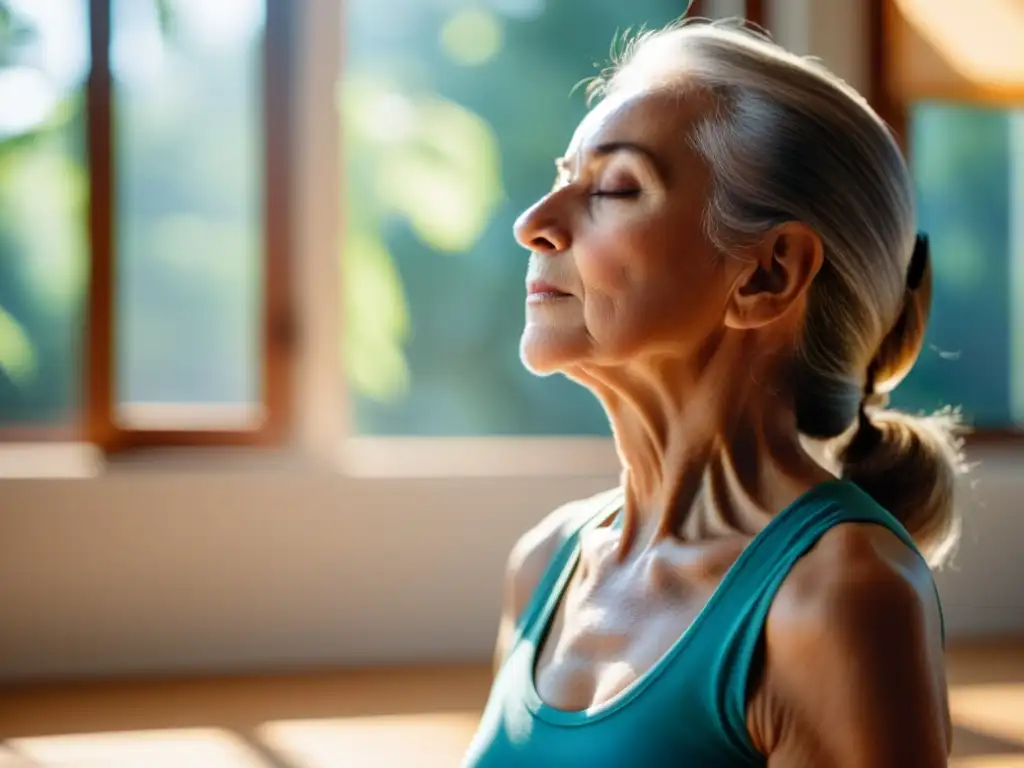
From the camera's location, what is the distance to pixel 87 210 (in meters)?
3.28

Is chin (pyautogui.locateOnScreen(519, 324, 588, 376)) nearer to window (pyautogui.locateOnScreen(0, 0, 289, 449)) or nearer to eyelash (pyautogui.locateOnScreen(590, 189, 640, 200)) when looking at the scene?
eyelash (pyautogui.locateOnScreen(590, 189, 640, 200))

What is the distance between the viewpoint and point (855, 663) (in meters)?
0.77

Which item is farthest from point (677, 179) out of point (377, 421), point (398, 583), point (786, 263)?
point (377, 421)

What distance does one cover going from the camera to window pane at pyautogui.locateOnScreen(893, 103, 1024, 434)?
411 centimetres

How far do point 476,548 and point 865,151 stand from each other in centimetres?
254

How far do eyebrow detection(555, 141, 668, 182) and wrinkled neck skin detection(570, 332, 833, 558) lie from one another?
0.49ft

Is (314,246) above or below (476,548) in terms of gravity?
above

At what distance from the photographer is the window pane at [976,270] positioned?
162 inches

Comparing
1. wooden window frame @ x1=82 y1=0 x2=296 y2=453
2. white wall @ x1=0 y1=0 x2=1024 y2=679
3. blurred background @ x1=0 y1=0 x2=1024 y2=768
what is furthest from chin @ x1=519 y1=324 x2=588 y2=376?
wooden window frame @ x1=82 y1=0 x2=296 y2=453

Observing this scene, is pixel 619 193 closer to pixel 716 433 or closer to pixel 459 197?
pixel 716 433

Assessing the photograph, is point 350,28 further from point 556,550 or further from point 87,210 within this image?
point 556,550

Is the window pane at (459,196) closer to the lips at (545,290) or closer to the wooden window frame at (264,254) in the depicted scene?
the wooden window frame at (264,254)

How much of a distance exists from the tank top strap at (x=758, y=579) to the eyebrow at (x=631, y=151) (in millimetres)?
Result: 284

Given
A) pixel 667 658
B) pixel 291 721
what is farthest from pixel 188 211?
pixel 667 658
